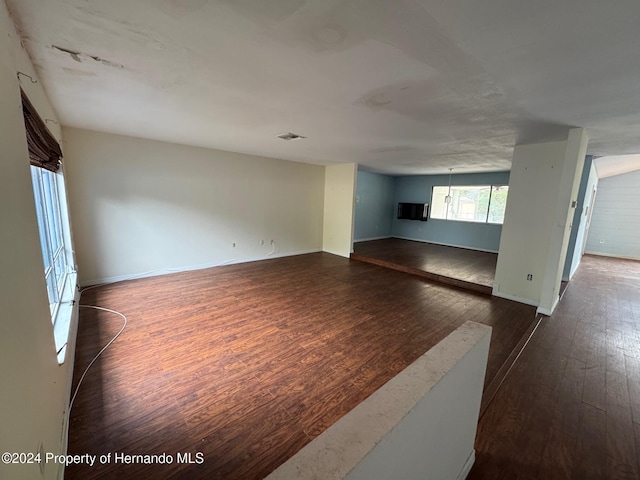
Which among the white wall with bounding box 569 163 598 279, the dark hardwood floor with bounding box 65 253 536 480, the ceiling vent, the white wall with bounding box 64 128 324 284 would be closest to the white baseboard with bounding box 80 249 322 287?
the white wall with bounding box 64 128 324 284

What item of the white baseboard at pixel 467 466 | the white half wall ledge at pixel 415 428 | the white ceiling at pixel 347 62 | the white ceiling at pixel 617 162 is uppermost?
the white ceiling at pixel 617 162

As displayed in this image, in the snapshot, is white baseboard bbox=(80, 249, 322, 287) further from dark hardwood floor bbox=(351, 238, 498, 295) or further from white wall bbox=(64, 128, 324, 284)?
dark hardwood floor bbox=(351, 238, 498, 295)

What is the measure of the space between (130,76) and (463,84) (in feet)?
8.10

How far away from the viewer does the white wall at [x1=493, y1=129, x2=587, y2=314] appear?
323cm

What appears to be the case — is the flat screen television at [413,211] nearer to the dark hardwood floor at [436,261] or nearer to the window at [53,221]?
the dark hardwood floor at [436,261]

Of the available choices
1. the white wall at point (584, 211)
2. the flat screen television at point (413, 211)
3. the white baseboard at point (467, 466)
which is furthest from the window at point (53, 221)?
the flat screen television at point (413, 211)

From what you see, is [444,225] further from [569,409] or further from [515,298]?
[569,409]

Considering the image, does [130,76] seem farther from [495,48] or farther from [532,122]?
[532,122]

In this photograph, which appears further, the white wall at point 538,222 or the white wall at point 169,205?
the white wall at point 169,205

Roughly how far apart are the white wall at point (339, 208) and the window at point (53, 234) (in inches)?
203

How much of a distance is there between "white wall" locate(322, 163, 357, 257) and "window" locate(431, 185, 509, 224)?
2.93m

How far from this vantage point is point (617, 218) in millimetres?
7078

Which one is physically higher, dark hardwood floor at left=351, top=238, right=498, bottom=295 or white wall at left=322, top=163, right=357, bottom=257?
white wall at left=322, top=163, right=357, bottom=257

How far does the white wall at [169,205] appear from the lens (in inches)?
154
